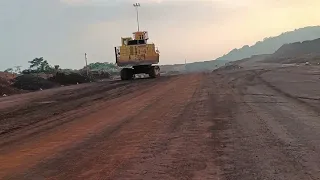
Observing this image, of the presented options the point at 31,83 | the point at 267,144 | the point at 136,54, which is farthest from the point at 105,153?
the point at 31,83

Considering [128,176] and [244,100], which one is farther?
[244,100]

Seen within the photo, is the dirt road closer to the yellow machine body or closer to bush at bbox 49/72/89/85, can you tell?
the yellow machine body

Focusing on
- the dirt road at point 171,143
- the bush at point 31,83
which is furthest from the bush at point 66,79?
the dirt road at point 171,143

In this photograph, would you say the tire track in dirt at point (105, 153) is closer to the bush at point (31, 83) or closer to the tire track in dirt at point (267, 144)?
the tire track in dirt at point (267, 144)

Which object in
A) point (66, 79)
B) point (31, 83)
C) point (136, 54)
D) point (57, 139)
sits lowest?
point (66, 79)

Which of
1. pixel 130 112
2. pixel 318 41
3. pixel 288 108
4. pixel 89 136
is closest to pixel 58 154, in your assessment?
pixel 89 136

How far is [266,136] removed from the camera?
802 centimetres

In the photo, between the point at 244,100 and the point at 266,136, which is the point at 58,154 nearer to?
the point at 266,136

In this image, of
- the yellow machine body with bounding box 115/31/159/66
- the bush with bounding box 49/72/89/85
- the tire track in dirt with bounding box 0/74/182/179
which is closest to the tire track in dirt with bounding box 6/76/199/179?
the tire track in dirt with bounding box 0/74/182/179

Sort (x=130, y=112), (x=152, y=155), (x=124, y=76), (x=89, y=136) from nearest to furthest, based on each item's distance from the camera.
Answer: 1. (x=152, y=155)
2. (x=89, y=136)
3. (x=130, y=112)
4. (x=124, y=76)

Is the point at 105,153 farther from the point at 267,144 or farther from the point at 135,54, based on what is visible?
the point at 135,54

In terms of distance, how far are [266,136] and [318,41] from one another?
12728 cm

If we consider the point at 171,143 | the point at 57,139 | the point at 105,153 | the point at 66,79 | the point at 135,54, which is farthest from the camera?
the point at 66,79

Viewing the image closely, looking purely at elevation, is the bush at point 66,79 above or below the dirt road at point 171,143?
below
